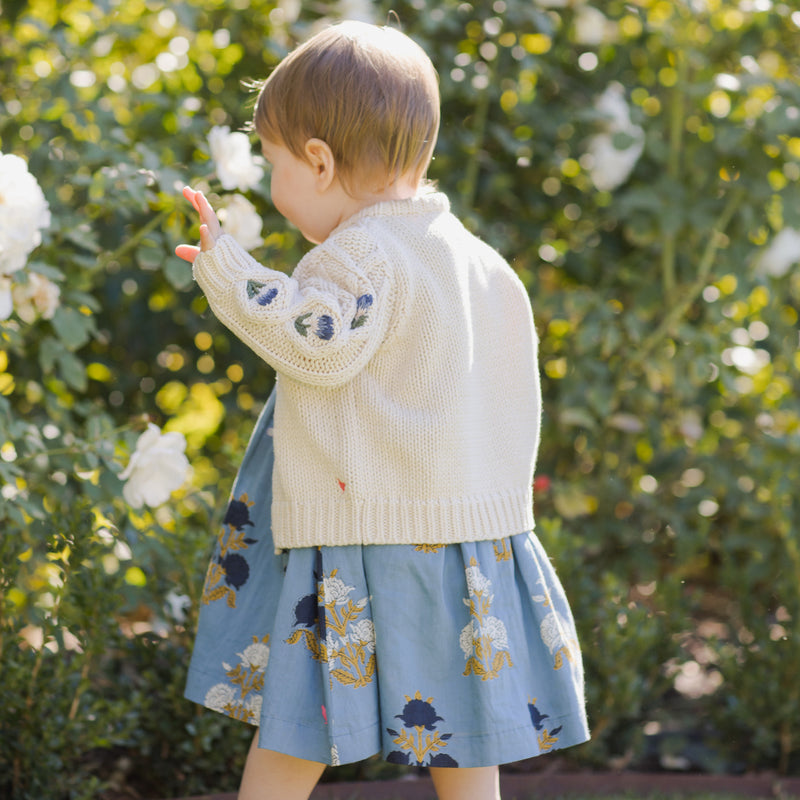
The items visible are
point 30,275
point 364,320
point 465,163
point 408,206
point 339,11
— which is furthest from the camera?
point 465,163

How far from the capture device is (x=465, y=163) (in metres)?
2.68

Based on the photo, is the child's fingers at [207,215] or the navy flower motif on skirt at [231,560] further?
the navy flower motif on skirt at [231,560]

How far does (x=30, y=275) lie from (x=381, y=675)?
966mm

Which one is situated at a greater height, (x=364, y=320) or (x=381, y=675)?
(x=364, y=320)

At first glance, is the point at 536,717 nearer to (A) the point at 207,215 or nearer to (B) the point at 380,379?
(B) the point at 380,379

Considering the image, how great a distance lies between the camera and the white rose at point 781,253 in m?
2.66

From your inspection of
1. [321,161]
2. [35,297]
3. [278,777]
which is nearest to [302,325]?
[321,161]

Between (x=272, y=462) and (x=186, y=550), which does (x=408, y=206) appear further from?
(x=186, y=550)

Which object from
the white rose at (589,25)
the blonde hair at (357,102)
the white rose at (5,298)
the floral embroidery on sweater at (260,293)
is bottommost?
the white rose at (5,298)

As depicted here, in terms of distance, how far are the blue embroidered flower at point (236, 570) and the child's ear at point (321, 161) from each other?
57cm

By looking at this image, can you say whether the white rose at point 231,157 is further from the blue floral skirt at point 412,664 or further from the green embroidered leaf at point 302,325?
the blue floral skirt at point 412,664

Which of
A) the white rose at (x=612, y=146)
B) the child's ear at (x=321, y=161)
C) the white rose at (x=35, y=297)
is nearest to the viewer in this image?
the child's ear at (x=321, y=161)

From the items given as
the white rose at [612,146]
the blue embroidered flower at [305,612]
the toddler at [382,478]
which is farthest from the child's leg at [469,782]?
the white rose at [612,146]

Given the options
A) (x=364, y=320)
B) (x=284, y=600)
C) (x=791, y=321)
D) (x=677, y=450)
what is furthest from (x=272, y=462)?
(x=791, y=321)
